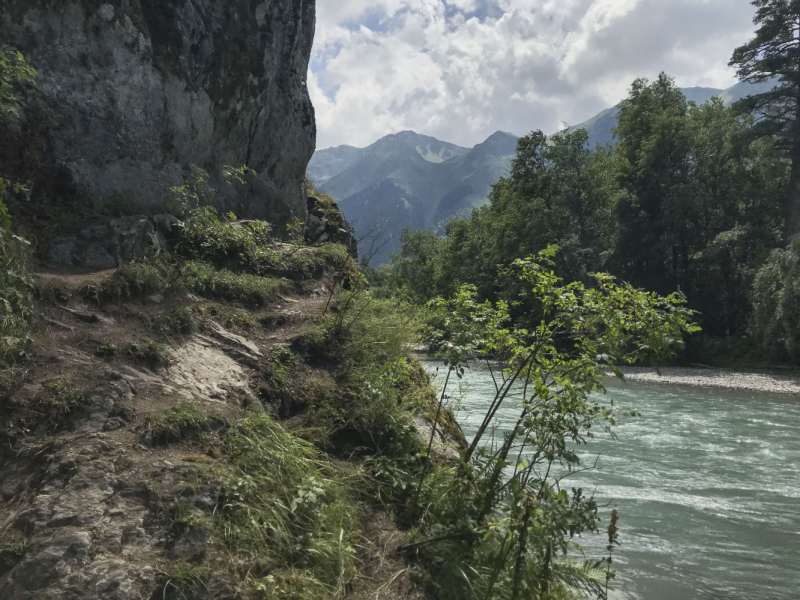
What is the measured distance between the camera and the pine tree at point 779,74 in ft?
103

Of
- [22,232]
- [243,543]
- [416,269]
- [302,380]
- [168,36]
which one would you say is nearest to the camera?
[243,543]

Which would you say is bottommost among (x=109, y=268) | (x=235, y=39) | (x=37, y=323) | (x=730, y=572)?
(x=730, y=572)

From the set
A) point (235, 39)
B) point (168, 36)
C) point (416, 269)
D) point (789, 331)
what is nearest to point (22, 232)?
point (168, 36)

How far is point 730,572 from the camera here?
610 centimetres

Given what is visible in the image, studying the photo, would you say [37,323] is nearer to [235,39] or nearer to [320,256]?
[320,256]

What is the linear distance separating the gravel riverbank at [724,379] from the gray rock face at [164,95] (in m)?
17.4

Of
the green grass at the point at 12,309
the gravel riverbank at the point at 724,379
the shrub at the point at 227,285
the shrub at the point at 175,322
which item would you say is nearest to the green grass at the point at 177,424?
the green grass at the point at 12,309

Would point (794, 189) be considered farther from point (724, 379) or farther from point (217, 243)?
point (217, 243)

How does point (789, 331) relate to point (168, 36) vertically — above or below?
below

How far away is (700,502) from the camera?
27.6ft

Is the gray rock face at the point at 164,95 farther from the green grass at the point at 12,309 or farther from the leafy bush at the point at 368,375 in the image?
the leafy bush at the point at 368,375

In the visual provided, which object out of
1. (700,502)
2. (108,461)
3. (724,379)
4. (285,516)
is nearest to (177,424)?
(108,461)

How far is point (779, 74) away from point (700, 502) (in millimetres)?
34145

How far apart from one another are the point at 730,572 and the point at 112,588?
20.3ft
